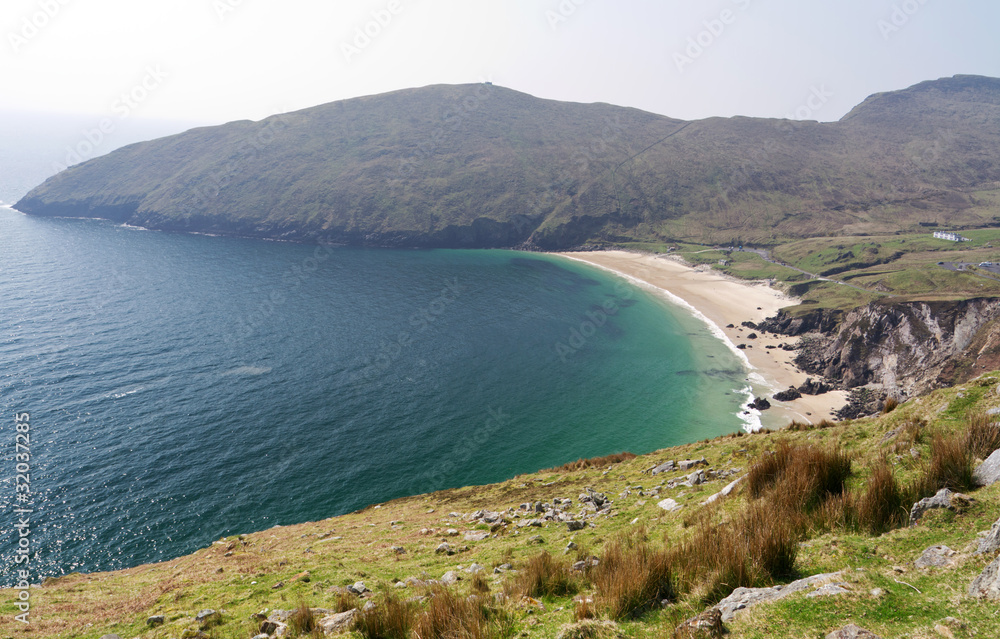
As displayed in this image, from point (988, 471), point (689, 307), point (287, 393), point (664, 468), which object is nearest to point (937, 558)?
point (988, 471)

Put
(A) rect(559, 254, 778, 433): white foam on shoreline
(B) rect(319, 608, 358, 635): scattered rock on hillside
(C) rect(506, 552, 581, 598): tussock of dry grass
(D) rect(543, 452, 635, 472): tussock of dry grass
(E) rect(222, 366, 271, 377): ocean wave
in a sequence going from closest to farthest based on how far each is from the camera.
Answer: (B) rect(319, 608, 358, 635): scattered rock on hillside → (C) rect(506, 552, 581, 598): tussock of dry grass → (D) rect(543, 452, 635, 472): tussock of dry grass → (A) rect(559, 254, 778, 433): white foam on shoreline → (E) rect(222, 366, 271, 377): ocean wave

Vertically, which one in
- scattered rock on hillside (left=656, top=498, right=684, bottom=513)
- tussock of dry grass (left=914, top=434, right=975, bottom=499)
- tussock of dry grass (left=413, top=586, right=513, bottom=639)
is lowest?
scattered rock on hillside (left=656, top=498, right=684, bottom=513)

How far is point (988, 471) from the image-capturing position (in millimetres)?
10602

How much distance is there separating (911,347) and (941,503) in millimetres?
81238

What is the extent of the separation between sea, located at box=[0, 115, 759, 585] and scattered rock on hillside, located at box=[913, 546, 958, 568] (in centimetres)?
4116

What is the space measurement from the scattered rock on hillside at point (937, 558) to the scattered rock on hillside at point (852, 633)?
2.88 metres

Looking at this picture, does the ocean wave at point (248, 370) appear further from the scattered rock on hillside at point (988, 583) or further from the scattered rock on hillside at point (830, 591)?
the scattered rock on hillside at point (988, 583)

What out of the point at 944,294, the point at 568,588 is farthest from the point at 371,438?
the point at 944,294

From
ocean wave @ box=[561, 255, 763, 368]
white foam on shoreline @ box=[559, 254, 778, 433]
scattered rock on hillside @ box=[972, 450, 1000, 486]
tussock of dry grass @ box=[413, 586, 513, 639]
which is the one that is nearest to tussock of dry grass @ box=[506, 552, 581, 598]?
tussock of dry grass @ box=[413, 586, 513, 639]

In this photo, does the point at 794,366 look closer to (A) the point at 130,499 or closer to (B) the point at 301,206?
(A) the point at 130,499

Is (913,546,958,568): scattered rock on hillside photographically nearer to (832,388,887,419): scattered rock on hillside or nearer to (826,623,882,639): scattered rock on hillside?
(826,623,882,639): scattered rock on hillside

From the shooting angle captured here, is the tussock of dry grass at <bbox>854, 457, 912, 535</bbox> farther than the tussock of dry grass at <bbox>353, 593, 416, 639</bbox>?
Yes

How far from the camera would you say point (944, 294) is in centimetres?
7656

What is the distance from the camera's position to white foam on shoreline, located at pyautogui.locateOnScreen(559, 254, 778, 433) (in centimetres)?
6053
